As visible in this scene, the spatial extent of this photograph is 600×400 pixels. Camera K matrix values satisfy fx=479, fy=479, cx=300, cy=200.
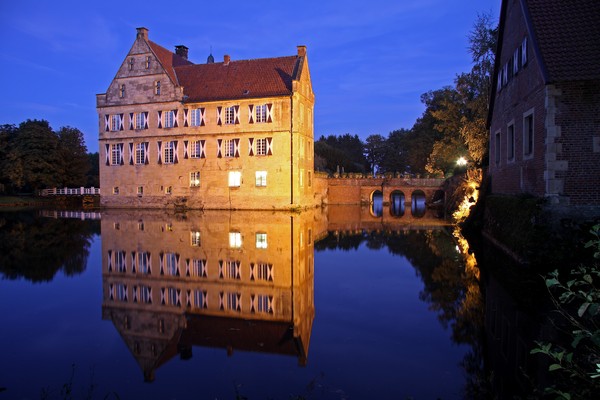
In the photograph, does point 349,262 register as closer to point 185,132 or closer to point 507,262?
point 507,262

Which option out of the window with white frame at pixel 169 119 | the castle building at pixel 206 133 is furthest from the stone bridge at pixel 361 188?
the window with white frame at pixel 169 119

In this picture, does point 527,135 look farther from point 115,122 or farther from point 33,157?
point 33,157

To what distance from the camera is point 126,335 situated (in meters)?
6.91

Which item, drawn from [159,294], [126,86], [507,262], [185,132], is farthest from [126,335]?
[126,86]

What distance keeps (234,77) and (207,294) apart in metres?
30.1

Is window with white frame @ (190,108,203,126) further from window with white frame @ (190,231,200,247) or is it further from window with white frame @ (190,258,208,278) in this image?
window with white frame @ (190,258,208,278)

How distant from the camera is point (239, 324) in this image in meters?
7.31

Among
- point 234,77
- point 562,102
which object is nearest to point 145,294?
point 562,102

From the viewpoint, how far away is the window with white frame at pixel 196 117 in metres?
36.2

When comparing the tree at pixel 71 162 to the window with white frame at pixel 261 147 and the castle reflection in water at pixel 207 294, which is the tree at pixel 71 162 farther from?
the castle reflection in water at pixel 207 294

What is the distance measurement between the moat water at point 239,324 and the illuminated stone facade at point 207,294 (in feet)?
0.11

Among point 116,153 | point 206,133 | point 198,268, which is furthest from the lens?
point 116,153

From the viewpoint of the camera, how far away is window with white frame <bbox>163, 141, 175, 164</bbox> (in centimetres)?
3704

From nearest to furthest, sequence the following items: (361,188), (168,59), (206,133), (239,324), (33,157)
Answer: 1. (239,324)
2. (206,133)
3. (168,59)
4. (361,188)
5. (33,157)
